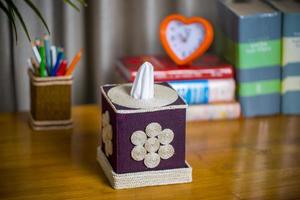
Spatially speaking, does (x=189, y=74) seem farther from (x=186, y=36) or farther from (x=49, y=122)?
(x=49, y=122)

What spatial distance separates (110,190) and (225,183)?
20cm

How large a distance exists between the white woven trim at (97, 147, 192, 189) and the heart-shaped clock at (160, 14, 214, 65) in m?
0.37

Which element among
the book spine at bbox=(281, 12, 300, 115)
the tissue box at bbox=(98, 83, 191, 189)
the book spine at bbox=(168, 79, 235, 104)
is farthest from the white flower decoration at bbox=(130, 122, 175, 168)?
the book spine at bbox=(281, 12, 300, 115)

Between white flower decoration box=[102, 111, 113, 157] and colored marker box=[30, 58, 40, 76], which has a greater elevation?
colored marker box=[30, 58, 40, 76]

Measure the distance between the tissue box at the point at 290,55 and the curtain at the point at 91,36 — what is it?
219 mm

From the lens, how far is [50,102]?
1419 mm

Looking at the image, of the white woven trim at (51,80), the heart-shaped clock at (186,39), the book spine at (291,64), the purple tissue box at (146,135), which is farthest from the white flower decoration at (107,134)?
the book spine at (291,64)

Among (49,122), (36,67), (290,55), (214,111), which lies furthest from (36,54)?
(290,55)

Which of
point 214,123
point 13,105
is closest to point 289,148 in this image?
point 214,123

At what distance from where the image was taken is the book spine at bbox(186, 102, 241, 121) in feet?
4.88

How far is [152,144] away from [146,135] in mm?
20

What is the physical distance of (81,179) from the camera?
3.99ft

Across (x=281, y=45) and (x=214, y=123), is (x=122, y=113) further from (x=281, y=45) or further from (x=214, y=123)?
(x=281, y=45)

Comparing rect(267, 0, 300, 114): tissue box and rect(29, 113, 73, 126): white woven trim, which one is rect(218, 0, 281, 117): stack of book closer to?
rect(267, 0, 300, 114): tissue box
